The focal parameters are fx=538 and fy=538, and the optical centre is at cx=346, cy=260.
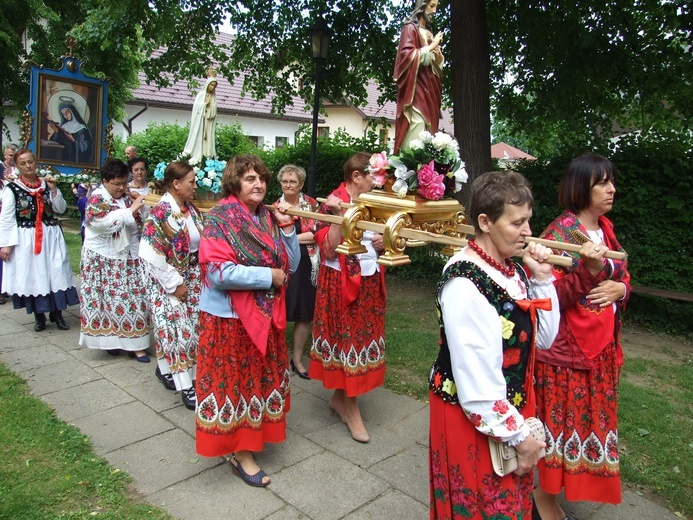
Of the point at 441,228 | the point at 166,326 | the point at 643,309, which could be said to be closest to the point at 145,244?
the point at 166,326

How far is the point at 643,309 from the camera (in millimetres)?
7277

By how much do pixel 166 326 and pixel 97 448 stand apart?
1068mm

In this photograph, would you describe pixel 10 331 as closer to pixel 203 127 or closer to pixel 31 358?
pixel 31 358

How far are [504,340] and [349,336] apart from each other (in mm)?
2059

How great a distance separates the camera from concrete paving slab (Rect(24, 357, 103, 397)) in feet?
16.5

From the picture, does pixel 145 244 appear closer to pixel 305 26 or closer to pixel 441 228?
pixel 441 228

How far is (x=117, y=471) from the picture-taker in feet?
11.9

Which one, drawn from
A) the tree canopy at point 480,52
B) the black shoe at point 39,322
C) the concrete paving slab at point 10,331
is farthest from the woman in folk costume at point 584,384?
the black shoe at point 39,322

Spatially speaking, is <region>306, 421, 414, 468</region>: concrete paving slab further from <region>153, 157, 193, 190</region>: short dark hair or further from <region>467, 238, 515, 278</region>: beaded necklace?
<region>153, 157, 193, 190</region>: short dark hair

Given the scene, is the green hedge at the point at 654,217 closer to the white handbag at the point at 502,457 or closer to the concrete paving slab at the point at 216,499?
the concrete paving slab at the point at 216,499

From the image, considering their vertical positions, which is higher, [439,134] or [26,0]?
[26,0]

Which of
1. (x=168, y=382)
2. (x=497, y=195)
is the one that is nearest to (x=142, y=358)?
(x=168, y=382)

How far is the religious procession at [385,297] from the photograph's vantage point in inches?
80.4

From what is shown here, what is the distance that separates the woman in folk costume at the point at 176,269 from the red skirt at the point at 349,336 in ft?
3.71
